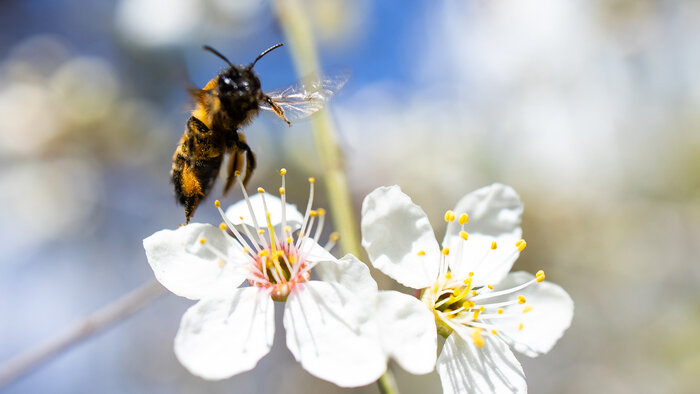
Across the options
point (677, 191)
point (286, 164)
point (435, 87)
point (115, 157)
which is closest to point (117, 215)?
point (115, 157)

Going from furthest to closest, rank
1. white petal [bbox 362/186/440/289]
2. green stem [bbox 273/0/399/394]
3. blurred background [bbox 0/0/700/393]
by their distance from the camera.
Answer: blurred background [bbox 0/0/700/393], green stem [bbox 273/0/399/394], white petal [bbox 362/186/440/289]

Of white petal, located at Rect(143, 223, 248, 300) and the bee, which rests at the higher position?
the bee

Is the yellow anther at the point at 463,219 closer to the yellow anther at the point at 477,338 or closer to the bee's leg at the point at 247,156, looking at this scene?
the yellow anther at the point at 477,338

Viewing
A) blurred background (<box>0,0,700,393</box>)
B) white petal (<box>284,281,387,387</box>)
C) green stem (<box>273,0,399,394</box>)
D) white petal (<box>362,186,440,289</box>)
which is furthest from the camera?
blurred background (<box>0,0,700,393</box>)

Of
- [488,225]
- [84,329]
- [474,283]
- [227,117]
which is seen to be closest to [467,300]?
[474,283]

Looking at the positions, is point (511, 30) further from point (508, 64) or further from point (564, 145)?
point (564, 145)

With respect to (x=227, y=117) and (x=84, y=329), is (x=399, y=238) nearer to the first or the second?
(x=227, y=117)

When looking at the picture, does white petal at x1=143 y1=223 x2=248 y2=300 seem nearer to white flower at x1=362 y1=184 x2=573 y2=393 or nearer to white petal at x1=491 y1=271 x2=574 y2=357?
white flower at x1=362 y1=184 x2=573 y2=393

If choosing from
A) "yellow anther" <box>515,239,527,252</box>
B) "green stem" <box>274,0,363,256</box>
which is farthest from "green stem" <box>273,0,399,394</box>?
"yellow anther" <box>515,239,527,252</box>
